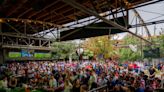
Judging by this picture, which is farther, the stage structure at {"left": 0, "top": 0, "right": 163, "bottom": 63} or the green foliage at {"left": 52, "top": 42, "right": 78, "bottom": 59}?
the green foliage at {"left": 52, "top": 42, "right": 78, "bottom": 59}

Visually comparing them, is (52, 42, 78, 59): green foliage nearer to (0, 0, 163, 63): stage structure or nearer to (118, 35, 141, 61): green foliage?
(118, 35, 141, 61): green foliage

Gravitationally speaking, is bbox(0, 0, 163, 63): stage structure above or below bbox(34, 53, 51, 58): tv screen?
above

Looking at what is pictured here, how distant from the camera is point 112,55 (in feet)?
143

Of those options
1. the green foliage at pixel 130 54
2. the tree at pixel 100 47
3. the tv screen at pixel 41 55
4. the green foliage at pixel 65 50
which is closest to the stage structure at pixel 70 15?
the tv screen at pixel 41 55

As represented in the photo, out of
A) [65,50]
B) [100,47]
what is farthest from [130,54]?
[65,50]

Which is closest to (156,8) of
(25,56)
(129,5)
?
(129,5)

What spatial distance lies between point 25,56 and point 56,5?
47.2ft

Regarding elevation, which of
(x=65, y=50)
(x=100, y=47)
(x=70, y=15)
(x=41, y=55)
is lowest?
(x=41, y=55)

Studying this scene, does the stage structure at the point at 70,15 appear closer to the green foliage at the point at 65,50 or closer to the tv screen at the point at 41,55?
the tv screen at the point at 41,55

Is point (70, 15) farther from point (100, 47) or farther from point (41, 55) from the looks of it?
point (100, 47)

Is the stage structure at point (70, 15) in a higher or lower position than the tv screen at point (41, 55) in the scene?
higher

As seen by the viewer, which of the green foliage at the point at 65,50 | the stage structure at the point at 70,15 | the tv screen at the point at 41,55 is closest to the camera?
the stage structure at the point at 70,15

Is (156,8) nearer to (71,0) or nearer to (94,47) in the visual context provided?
(71,0)

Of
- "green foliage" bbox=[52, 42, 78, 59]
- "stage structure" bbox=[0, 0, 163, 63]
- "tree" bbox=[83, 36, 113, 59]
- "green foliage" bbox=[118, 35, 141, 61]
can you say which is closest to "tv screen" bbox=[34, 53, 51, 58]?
"green foliage" bbox=[52, 42, 78, 59]
